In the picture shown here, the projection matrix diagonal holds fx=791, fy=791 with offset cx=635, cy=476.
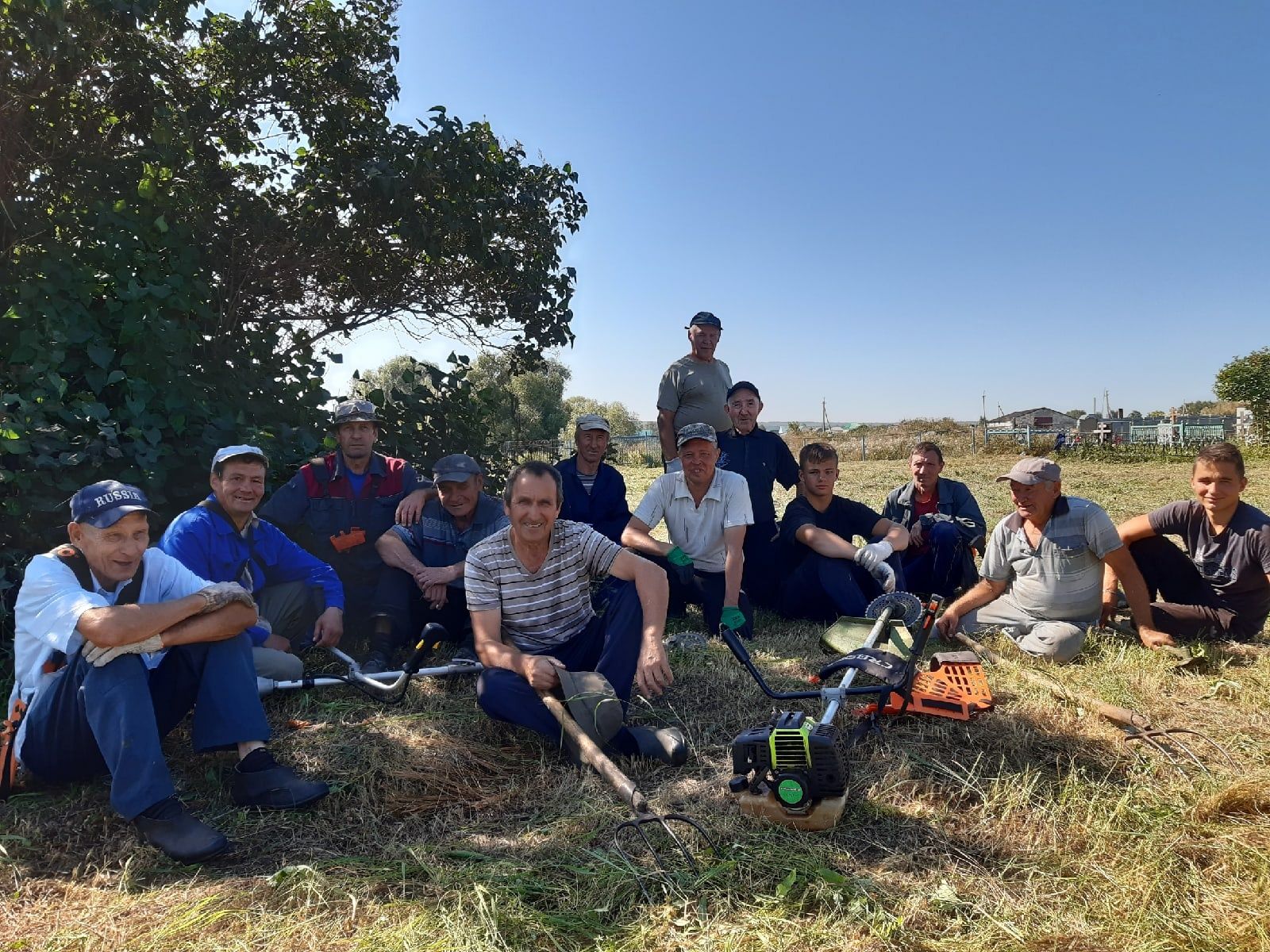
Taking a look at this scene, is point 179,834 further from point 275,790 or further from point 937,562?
point 937,562

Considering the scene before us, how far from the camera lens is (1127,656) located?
4.49 metres

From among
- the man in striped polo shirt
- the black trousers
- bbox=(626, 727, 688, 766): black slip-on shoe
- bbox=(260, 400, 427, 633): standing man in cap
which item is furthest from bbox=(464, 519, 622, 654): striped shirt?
the black trousers

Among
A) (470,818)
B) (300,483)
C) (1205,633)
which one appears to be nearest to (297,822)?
(470,818)

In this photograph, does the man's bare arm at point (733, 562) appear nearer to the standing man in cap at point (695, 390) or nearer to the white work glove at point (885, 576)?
the white work glove at point (885, 576)

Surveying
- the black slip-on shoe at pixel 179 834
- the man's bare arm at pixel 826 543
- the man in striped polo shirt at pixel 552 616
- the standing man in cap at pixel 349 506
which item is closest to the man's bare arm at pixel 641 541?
the man's bare arm at pixel 826 543

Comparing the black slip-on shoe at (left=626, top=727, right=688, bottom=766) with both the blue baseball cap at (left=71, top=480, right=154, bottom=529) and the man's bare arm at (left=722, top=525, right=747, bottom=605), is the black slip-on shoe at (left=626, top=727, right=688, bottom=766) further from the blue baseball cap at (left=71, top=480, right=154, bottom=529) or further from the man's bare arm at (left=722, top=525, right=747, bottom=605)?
the blue baseball cap at (left=71, top=480, right=154, bottom=529)

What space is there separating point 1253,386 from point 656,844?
1532 inches

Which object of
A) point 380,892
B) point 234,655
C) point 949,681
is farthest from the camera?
point 949,681

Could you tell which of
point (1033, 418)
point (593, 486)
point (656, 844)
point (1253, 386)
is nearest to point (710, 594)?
point (593, 486)

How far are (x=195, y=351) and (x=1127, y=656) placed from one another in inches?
255

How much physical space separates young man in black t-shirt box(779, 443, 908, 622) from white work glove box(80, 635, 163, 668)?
3.88 meters

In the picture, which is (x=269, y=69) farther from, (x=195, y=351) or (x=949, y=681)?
(x=949, y=681)

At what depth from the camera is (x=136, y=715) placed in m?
2.79

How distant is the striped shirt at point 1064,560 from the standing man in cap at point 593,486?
264 centimetres
